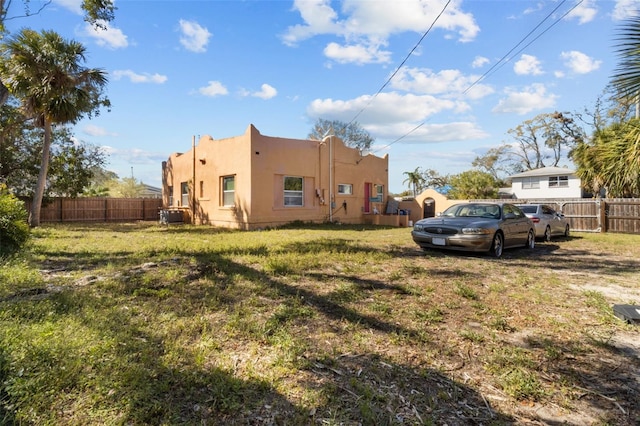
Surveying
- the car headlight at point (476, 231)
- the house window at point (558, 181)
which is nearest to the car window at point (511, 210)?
the car headlight at point (476, 231)

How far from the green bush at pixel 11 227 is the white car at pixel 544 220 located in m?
14.5

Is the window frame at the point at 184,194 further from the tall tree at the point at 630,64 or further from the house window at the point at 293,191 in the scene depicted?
the tall tree at the point at 630,64

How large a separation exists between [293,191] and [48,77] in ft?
33.7

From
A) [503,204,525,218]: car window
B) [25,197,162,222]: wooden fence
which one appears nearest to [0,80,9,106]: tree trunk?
[503,204,525,218]: car window

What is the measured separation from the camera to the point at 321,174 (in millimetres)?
17422

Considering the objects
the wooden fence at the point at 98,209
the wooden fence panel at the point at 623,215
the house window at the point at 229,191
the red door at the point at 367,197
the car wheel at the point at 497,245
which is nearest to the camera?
the car wheel at the point at 497,245

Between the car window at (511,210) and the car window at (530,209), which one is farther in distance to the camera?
the car window at (530,209)

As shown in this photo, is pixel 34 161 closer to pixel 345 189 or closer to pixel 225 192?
pixel 225 192

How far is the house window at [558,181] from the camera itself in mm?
31266

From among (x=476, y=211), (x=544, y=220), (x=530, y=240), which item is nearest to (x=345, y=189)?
(x=544, y=220)

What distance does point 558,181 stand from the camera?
31.7 metres

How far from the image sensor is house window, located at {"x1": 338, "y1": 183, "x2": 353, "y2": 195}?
1853cm

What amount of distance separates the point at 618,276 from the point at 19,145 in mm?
26552

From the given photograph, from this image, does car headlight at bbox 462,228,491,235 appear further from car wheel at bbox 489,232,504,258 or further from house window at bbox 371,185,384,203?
house window at bbox 371,185,384,203
